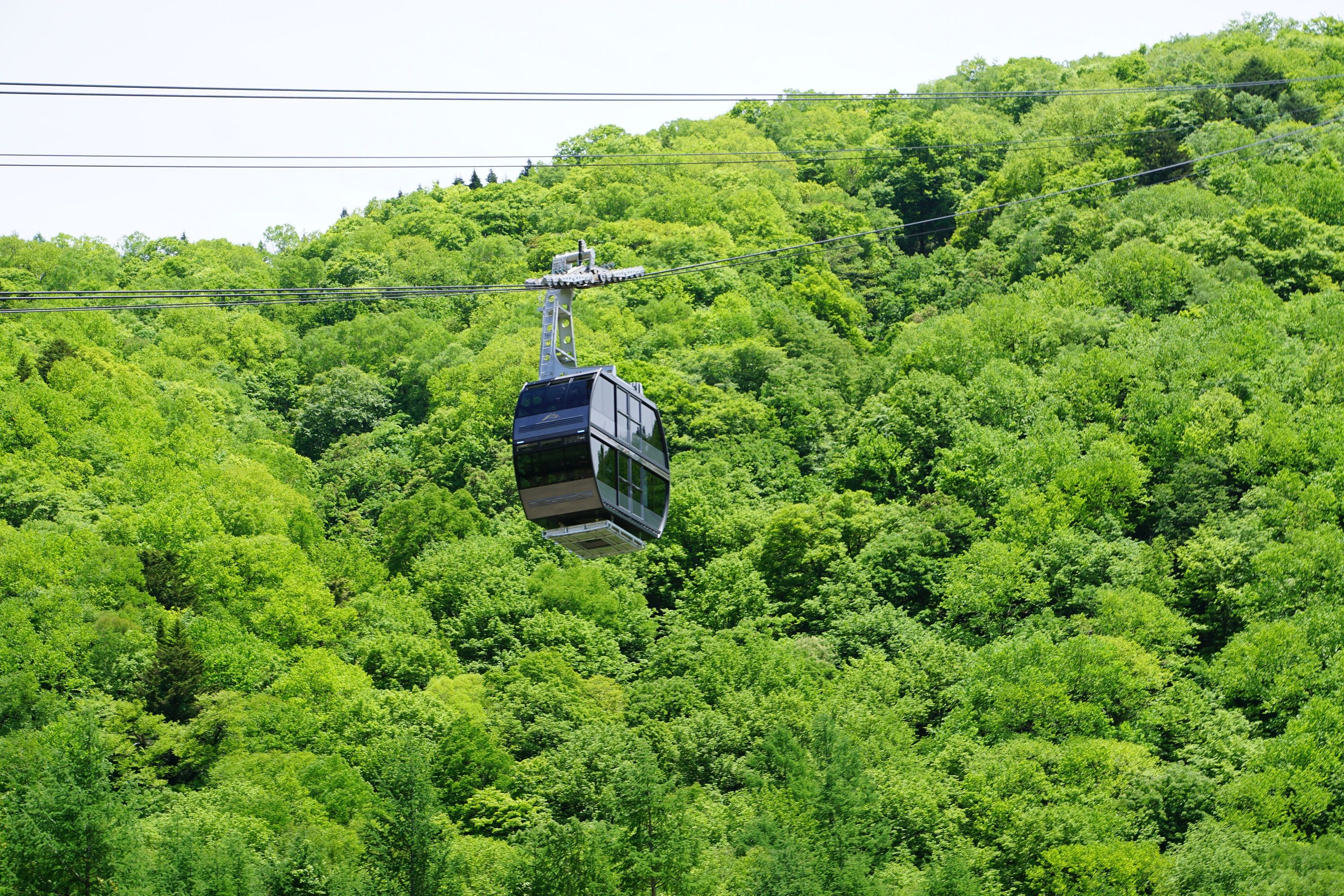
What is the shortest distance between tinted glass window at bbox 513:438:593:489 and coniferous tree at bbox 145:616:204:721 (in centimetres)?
4105

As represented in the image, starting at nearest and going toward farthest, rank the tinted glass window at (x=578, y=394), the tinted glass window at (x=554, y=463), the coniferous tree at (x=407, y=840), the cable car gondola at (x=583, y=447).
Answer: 1. the tinted glass window at (x=554, y=463)
2. the cable car gondola at (x=583, y=447)
3. the tinted glass window at (x=578, y=394)
4. the coniferous tree at (x=407, y=840)

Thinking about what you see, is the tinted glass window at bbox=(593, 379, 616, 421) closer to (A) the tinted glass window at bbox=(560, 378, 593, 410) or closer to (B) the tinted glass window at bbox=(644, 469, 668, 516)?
(A) the tinted glass window at bbox=(560, 378, 593, 410)

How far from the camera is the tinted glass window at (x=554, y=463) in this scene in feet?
111

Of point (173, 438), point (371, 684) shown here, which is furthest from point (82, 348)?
point (371, 684)

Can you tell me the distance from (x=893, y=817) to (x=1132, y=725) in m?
10.8

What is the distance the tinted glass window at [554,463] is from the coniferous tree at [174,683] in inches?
1616

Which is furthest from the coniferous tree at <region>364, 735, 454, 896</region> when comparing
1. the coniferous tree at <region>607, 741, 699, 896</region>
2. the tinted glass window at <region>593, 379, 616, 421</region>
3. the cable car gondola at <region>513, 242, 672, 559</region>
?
the tinted glass window at <region>593, 379, 616, 421</region>

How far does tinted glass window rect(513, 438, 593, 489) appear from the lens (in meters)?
33.9

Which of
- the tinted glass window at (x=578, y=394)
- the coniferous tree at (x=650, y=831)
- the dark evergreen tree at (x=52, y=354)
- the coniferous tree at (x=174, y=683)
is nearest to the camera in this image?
the tinted glass window at (x=578, y=394)

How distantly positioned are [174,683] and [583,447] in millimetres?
42555

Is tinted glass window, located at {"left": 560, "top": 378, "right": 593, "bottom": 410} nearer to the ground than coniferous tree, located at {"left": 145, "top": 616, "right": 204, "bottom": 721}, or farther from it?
farther from it

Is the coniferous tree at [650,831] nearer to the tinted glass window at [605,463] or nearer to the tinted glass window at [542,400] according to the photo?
the tinted glass window at [605,463]

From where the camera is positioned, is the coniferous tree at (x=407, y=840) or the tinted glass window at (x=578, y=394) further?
the coniferous tree at (x=407, y=840)

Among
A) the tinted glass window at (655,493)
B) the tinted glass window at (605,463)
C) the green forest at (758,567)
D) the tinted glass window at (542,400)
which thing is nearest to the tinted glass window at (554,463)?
the tinted glass window at (605,463)
